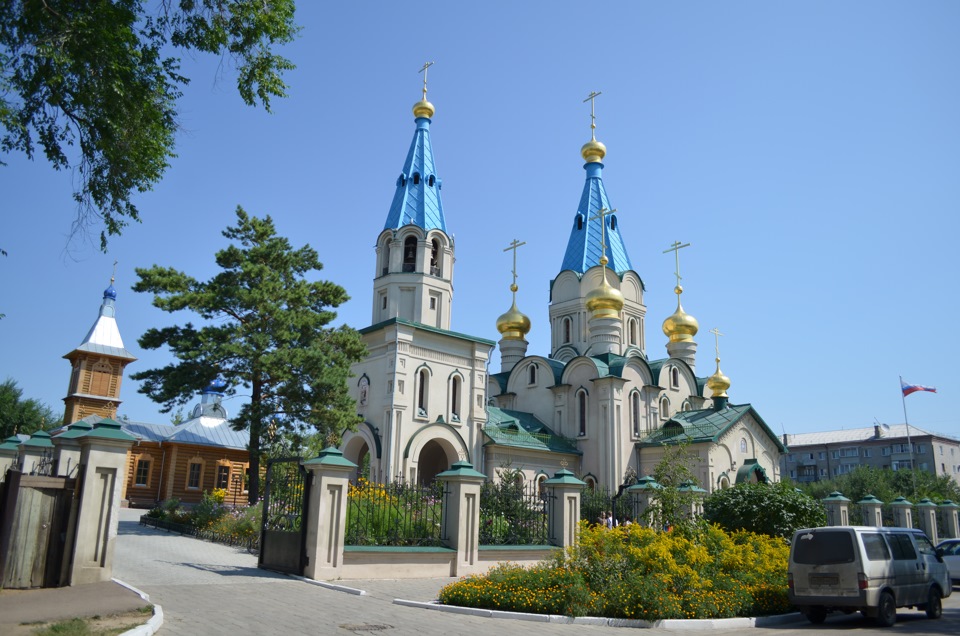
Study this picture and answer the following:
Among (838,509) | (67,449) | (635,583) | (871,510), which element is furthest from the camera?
(871,510)

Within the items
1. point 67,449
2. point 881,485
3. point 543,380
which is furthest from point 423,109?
point 881,485

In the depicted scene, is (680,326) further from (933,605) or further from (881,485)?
(933,605)

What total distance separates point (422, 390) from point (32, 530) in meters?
16.9

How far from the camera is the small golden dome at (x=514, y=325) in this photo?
37344 mm

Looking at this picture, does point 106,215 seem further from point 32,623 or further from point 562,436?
point 562,436

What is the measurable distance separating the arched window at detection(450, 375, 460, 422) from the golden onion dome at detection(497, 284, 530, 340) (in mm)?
10762

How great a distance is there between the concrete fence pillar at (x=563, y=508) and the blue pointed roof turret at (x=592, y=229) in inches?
869

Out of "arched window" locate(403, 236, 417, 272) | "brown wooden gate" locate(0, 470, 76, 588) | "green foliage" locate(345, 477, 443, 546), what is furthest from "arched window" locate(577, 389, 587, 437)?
"brown wooden gate" locate(0, 470, 76, 588)

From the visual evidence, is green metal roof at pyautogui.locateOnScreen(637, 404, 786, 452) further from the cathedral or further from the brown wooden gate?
A: the brown wooden gate

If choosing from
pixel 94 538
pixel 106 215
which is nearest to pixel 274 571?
pixel 94 538

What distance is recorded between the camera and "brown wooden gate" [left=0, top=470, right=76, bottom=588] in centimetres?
888

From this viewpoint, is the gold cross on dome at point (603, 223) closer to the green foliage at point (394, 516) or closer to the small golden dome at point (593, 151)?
the small golden dome at point (593, 151)

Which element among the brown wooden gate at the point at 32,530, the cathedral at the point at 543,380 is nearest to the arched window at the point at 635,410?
the cathedral at the point at 543,380

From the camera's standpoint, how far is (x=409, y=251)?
1070 inches
